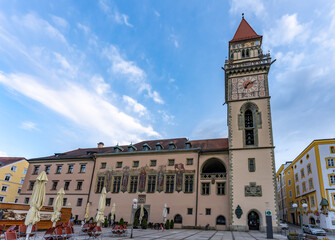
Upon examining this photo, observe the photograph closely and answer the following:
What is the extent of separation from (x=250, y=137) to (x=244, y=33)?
2001 cm

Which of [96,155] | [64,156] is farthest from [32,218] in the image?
[64,156]

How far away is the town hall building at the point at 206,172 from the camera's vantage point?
28.7 meters

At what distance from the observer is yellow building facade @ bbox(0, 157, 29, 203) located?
155 ft

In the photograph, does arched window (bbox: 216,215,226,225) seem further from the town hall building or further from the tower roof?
the tower roof

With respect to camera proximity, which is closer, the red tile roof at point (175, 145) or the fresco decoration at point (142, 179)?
the fresco decoration at point (142, 179)

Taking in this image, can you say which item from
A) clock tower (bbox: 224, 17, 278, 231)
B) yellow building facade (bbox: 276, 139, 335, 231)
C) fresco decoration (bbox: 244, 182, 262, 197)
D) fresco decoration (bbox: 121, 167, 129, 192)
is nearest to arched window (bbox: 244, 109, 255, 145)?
clock tower (bbox: 224, 17, 278, 231)

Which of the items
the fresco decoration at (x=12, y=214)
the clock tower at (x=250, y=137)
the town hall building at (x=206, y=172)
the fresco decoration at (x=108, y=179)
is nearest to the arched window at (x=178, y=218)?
the town hall building at (x=206, y=172)

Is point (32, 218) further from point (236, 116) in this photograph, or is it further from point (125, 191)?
point (236, 116)

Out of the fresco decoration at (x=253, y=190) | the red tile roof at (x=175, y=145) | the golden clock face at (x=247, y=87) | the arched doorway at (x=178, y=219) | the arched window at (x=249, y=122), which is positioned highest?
the golden clock face at (x=247, y=87)

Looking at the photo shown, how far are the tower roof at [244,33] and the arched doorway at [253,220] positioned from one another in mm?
27817

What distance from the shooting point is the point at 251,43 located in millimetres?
37938

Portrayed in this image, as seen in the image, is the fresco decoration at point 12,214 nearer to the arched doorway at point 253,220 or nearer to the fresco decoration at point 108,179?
the fresco decoration at point 108,179

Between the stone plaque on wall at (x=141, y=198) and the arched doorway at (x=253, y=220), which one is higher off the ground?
the stone plaque on wall at (x=141, y=198)

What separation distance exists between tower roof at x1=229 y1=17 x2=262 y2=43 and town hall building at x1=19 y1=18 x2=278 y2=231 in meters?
0.17
